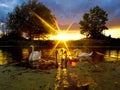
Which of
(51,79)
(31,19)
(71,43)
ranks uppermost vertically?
(31,19)

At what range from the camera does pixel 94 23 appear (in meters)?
105

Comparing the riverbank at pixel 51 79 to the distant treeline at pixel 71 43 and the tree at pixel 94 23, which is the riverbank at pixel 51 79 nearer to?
the distant treeline at pixel 71 43

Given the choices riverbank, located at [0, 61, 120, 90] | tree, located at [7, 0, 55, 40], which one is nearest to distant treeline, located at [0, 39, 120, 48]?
tree, located at [7, 0, 55, 40]

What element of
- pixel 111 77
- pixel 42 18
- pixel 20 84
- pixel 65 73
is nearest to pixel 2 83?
pixel 20 84

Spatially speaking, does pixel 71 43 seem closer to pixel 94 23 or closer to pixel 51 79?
pixel 94 23

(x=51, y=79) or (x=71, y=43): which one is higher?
(x=71, y=43)

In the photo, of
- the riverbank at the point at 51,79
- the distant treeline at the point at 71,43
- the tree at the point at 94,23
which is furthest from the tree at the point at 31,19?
the riverbank at the point at 51,79

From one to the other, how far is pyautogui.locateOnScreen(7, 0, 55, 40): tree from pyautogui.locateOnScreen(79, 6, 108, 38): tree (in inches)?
808

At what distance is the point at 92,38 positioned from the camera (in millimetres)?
100375

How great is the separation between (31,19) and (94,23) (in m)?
29.6

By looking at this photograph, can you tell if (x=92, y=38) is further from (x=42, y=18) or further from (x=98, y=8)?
(x=42, y=18)

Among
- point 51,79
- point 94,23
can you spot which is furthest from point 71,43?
point 51,79

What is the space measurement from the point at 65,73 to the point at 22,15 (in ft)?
227

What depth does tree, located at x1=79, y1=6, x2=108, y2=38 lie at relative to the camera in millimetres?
103625
